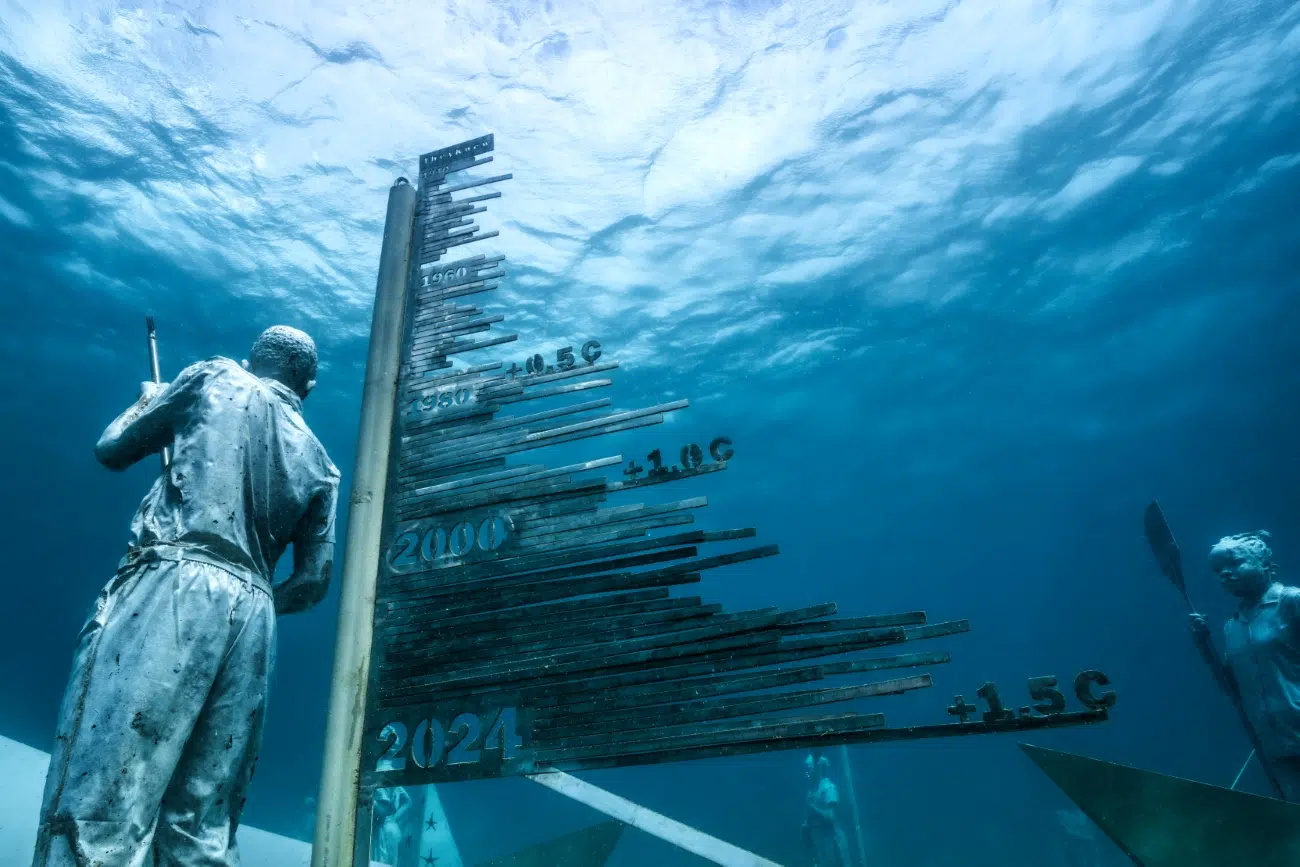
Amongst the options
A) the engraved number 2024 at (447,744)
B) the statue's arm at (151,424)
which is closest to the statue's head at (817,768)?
the engraved number 2024 at (447,744)

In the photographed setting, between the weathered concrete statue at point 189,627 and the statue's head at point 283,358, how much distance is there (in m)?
0.11

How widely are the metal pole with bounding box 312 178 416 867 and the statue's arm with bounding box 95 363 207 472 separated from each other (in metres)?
0.54

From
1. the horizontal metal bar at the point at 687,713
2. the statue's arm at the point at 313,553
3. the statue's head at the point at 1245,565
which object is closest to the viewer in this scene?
the horizontal metal bar at the point at 687,713

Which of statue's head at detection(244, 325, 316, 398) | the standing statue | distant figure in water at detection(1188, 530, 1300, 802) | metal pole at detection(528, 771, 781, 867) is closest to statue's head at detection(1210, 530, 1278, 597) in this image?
distant figure in water at detection(1188, 530, 1300, 802)

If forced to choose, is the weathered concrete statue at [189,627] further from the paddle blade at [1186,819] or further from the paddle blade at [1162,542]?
the paddle blade at [1162,542]

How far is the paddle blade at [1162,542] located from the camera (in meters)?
5.47

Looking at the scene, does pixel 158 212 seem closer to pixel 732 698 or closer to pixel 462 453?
pixel 462 453

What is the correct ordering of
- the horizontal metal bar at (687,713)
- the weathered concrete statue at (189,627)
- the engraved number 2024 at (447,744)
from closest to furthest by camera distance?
the weathered concrete statue at (189,627)
the horizontal metal bar at (687,713)
the engraved number 2024 at (447,744)

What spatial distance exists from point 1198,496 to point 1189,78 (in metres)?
41.5

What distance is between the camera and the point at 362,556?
237 centimetres

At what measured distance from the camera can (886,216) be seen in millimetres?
15867

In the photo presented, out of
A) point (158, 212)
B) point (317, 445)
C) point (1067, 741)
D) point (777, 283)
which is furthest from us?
point (1067, 741)

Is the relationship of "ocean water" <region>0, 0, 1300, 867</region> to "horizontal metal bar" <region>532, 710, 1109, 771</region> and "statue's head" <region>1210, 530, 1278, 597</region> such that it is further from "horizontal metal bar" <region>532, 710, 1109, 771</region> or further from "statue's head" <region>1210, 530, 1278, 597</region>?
"statue's head" <region>1210, 530, 1278, 597</region>

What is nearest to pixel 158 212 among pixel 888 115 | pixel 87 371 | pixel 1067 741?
pixel 87 371
